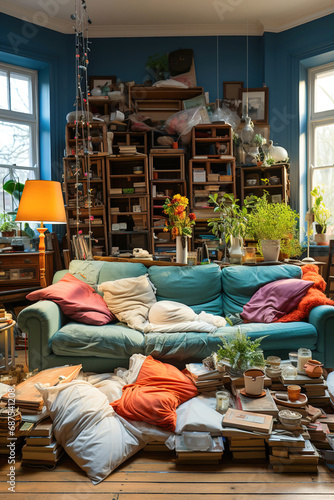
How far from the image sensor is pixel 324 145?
18.1 ft

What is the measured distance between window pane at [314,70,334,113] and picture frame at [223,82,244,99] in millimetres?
1023

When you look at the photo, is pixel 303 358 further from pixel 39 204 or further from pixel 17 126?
pixel 17 126

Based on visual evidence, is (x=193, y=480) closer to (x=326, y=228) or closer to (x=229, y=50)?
(x=326, y=228)

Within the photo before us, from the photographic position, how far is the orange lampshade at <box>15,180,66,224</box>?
3.20 metres

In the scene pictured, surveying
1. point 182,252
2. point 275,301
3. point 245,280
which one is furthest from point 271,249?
point 182,252

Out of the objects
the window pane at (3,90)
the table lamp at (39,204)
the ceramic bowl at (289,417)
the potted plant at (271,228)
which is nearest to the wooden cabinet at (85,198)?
the window pane at (3,90)

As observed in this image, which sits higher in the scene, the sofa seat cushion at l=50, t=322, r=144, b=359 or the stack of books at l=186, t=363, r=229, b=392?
the sofa seat cushion at l=50, t=322, r=144, b=359

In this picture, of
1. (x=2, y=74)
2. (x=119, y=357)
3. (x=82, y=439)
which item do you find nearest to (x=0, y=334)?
(x=119, y=357)

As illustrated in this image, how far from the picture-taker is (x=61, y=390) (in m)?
2.09

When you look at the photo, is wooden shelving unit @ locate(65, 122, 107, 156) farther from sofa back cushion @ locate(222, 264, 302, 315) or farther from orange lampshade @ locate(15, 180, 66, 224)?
sofa back cushion @ locate(222, 264, 302, 315)

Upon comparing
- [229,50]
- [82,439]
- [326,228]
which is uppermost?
[229,50]

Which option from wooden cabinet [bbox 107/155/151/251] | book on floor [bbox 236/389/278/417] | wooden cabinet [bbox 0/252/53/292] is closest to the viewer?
book on floor [bbox 236/389/278/417]

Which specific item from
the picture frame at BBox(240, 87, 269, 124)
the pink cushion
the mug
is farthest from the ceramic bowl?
the picture frame at BBox(240, 87, 269, 124)

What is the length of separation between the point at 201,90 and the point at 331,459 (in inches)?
188
